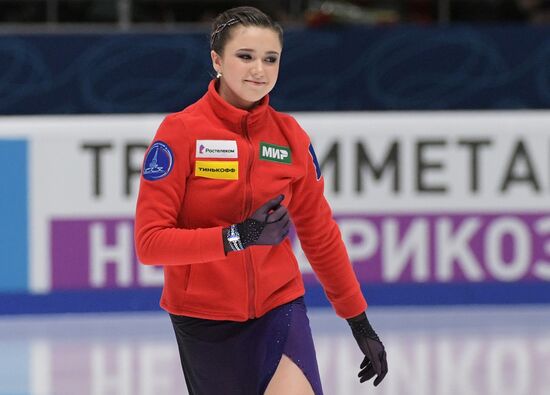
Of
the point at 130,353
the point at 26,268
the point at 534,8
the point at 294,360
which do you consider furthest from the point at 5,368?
the point at 534,8

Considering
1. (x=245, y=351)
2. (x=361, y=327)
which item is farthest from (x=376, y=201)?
(x=245, y=351)

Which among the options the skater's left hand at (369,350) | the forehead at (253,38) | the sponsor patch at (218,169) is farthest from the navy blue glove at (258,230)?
the skater's left hand at (369,350)

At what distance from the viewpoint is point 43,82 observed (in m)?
7.34

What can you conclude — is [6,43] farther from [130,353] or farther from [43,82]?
[130,353]

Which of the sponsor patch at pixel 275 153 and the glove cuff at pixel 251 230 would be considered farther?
the sponsor patch at pixel 275 153

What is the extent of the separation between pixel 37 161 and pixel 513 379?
9.66ft

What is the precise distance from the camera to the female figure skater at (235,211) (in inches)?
106

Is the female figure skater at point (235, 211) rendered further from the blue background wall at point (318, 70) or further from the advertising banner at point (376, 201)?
the blue background wall at point (318, 70)

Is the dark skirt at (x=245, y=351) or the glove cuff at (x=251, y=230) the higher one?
the glove cuff at (x=251, y=230)

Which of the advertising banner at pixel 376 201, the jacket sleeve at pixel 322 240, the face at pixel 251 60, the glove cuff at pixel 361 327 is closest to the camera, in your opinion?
the face at pixel 251 60

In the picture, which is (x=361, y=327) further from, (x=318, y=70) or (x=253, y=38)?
(x=318, y=70)

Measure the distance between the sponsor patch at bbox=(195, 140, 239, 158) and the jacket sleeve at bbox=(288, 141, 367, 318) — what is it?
0.70ft

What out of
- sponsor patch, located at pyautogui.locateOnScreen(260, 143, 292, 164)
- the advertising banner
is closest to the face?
sponsor patch, located at pyautogui.locateOnScreen(260, 143, 292, 164)

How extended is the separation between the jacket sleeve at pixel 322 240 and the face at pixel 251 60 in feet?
0.72
